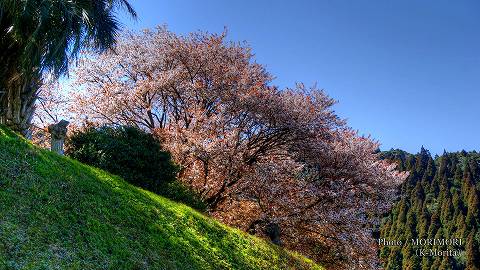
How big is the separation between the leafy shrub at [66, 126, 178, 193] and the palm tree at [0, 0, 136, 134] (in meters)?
2.26

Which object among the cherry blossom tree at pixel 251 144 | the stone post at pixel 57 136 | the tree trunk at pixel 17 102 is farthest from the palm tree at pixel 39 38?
the cherry blossom tree at pixel 251 144

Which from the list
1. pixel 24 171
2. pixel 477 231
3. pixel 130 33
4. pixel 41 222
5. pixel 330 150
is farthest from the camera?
pixel 477 231

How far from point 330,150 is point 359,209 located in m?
2.57

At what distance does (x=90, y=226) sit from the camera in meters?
6.14

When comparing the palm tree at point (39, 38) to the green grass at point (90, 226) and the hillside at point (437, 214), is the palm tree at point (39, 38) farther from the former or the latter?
the hillside at point (437, 214)

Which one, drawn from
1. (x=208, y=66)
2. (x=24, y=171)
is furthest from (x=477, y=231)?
(x=24, y=171)

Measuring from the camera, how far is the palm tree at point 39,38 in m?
11.1

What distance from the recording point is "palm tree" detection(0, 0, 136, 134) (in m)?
11.1

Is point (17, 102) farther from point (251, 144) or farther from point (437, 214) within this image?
point (437, 214)

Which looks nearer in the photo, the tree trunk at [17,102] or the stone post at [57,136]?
the stone post at [57,136]

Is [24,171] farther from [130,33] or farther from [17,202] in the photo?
[130,33]

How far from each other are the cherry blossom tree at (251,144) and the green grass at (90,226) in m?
4.20

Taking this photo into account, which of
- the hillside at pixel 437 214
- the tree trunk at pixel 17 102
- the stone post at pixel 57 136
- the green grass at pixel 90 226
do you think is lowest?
the green grass at pixel 90 226

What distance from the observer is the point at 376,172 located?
54.6 ft
